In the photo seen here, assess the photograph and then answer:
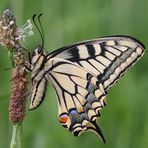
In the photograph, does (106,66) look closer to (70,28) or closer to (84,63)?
(84,63)

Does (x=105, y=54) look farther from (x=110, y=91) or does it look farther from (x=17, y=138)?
(x=110, y=91)

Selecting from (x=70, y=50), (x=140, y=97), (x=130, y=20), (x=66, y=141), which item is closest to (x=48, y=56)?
(x=70, y=50)

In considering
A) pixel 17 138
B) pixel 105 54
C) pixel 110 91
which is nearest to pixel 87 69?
pixel 105 54

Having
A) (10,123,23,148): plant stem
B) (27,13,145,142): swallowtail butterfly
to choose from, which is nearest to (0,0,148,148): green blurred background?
(27,13,145,142): swallowtail butterfly

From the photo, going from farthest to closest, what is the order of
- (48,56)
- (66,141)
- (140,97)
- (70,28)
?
(70,28), (140,97), (66,141), (48,56)

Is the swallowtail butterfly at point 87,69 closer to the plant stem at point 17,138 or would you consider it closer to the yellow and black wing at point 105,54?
the yellow and black wing at point 105,54

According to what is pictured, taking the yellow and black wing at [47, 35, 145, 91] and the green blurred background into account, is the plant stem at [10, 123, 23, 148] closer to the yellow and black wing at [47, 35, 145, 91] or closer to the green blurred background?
the green blurred background
